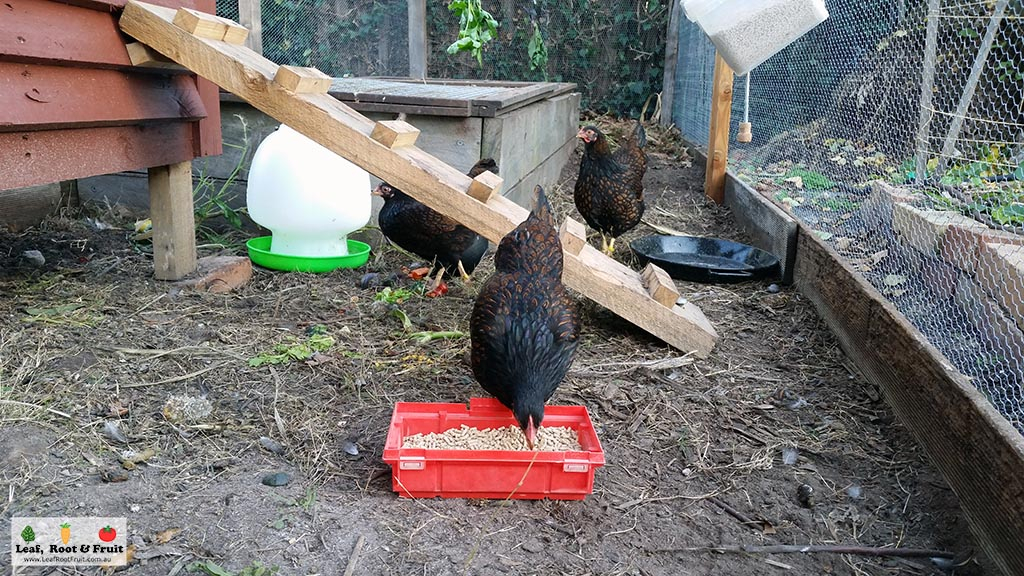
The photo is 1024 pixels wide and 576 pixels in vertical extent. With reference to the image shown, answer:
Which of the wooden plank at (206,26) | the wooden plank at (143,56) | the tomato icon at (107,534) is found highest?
the wooden plank at (206,26)

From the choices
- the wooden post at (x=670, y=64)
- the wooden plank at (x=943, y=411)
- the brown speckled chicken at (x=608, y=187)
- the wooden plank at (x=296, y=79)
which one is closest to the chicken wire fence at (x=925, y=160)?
the wooden plank at (x=943, y=411)

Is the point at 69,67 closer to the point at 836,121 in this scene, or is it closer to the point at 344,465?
the point at 344,465

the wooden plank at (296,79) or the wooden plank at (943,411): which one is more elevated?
the wooden plank at (296,79)

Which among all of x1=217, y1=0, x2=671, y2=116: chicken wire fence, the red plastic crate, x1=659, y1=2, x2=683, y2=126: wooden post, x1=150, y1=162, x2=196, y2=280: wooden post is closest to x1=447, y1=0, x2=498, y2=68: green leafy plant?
x1=150, y1=162, x2=196, y2=280: wooden post

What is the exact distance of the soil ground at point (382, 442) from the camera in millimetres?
1730

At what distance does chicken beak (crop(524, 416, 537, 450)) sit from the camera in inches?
75.8

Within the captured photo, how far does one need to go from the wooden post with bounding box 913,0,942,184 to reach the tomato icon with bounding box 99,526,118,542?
3064mm

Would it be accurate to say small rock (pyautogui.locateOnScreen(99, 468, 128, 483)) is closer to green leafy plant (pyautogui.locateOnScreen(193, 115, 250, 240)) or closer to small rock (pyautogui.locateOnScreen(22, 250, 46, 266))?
small rock (pyautogui.locateOnScreen(22, 250, 46, 266))

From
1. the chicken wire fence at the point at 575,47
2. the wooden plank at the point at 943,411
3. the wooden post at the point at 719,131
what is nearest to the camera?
the wooden plank at the point at 943,411

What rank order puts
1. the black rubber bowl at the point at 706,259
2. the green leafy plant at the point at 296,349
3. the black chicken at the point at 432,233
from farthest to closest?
1. the black rubber bowl at the point at 706,259
2. the black chicken at the point at 432,233
3. the green leafy plant at the point at 296,349

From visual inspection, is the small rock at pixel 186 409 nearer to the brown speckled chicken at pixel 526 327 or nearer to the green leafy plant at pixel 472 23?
the brown speckled chicken at pixel 526 327

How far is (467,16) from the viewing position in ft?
9.55

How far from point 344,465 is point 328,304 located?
1314mm

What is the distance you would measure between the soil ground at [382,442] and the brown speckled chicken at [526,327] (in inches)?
11.2
